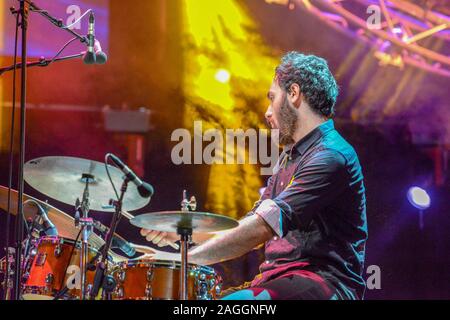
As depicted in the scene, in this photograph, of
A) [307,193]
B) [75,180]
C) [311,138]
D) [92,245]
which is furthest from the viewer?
[92,245]

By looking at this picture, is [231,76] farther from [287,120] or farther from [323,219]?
[323,219]

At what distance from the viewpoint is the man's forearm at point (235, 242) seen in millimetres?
2930

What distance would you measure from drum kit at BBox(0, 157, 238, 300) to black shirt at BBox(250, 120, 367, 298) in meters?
0.26

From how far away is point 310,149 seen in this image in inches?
126

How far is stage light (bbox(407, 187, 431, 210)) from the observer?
17.3 ft

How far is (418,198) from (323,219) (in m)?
2.54

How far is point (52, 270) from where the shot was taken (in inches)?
156

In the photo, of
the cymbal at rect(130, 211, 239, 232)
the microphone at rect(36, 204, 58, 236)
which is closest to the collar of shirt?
the cymbal at rect(130, 211, 239, 232)

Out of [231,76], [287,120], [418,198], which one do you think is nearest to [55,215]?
[287,120]

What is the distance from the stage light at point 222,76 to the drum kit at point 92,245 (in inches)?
70.5

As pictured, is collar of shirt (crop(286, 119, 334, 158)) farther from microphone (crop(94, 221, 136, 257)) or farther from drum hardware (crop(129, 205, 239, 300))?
microphone (crop(94, 221, 136, 257))

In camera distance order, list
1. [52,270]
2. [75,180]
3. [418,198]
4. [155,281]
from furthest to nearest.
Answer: [418,198]
[52,270]
[75,180]
[155,281]

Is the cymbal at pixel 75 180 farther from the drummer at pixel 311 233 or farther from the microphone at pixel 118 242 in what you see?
the drummer at pixel 311 233

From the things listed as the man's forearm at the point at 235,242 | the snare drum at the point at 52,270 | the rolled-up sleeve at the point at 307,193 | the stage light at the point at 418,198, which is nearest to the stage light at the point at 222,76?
the stage light at the point at 418,198
